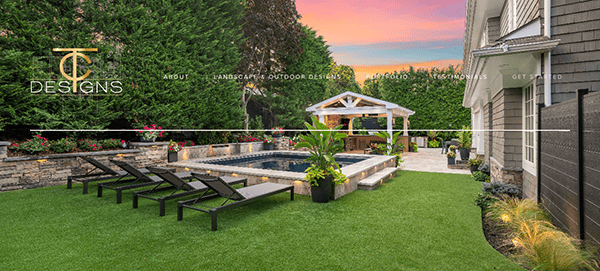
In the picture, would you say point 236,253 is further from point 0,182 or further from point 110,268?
point 0,182

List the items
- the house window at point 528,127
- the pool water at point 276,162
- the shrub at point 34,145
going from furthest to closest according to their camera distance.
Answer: the pool water at point 276,162 → the shrub at point 34,145 → the house window at point 528,127

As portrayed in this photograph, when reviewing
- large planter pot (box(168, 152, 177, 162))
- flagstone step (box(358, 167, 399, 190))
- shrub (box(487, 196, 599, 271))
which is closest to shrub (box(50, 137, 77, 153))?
large planter pot (box(168, 152, 177, 162))

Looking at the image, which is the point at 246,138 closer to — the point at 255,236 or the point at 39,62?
the point at 39,62

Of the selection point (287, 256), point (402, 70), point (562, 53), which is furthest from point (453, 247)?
point (402, 70)

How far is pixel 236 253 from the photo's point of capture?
3.28m

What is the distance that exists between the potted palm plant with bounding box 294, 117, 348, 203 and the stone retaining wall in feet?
20.0

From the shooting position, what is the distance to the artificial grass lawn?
9.96 ft

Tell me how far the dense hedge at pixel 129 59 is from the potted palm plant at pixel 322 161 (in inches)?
272

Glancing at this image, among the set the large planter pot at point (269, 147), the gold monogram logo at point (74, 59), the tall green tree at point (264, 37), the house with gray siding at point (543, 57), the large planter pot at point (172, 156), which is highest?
the tall green tree at point (264, 37)

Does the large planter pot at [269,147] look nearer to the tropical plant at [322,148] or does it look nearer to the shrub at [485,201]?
the tropical plant at [322,148]

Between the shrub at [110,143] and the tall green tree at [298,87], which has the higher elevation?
the tall green tree at [298,87]

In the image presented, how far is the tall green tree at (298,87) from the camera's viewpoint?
19828mm

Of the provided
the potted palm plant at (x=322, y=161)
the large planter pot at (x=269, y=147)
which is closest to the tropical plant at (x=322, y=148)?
the potted palm plant at (x=322, y=161)

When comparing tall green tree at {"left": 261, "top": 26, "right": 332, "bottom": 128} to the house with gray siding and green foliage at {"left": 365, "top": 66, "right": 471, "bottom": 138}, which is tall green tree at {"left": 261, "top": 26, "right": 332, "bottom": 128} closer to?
green foliage at {"left": 365, "top": 66, "right": 471, "bottom": 138}
